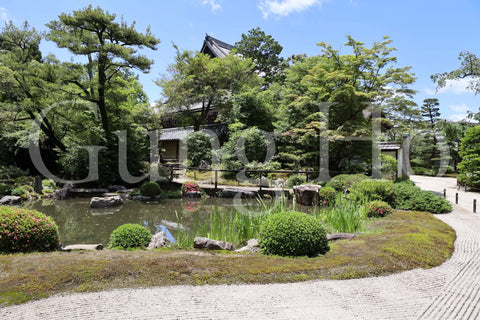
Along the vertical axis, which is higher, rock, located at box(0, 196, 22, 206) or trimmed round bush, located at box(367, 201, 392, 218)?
trimmed round bush, located at box(367, 201, 392, 218)

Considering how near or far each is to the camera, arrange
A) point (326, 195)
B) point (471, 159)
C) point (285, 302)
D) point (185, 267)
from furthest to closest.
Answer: point (471, 159) → point (326, 195) → point (185, 267) → point (285, 302)

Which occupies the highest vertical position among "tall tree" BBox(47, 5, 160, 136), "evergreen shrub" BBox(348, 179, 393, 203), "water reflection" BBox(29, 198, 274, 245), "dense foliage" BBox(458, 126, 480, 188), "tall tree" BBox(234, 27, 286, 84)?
"tall tree" BBox(234, 27, 286, 84)

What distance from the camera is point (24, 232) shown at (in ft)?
Answer: 14.3

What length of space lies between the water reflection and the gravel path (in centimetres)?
292


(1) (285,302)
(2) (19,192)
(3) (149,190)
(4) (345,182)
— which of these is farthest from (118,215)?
(4) (345,182)

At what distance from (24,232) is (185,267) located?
8.77ft

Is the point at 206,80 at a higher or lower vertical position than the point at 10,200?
higher

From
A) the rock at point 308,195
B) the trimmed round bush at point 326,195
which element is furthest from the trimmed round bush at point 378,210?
the rock at point 308,195

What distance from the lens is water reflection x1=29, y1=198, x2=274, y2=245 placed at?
7.12 m

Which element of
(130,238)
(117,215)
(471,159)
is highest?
(471,159)

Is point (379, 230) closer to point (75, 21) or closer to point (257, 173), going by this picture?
point (257, 173)

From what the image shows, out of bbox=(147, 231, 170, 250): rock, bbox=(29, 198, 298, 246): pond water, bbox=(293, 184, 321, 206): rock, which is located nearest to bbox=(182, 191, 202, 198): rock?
bbox=(29, 198, 298, 246): pond water

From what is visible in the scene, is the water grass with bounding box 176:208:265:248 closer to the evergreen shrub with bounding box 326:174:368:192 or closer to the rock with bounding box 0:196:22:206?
the evergreen shrub with bounding box 326:174:368:192

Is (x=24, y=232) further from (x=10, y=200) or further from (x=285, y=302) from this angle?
(x=10, y=200)
